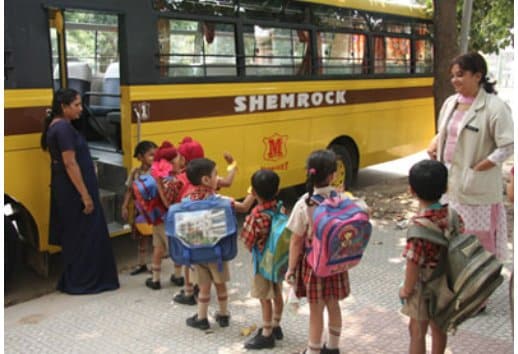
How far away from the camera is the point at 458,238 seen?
2779mm

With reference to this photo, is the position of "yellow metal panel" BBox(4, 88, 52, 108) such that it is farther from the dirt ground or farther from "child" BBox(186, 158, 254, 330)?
the dirt ground

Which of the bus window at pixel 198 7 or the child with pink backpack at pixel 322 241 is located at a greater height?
the bus window at pixel 198 7

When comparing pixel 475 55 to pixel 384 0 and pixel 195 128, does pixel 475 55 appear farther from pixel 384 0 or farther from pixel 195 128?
pixel 384 0

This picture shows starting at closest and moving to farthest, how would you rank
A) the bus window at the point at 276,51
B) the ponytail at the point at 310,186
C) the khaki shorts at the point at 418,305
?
the khaki shorts at the point at 418,305, the ponytail at the point at 310,186, the bus window at the point at 276,51

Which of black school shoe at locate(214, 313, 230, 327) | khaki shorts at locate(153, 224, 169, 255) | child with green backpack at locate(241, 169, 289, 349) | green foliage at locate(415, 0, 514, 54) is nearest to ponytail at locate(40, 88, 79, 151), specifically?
khaki shorts at locate(153, 224, 169, 255)

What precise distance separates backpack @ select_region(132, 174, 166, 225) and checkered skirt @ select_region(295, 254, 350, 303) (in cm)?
166

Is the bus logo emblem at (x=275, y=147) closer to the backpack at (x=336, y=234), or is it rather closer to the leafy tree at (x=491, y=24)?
the backpack at (x=336, y=234)

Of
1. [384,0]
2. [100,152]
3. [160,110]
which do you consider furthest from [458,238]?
[384,0]

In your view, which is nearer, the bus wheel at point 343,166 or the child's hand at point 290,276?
the child's hand at point 290,276

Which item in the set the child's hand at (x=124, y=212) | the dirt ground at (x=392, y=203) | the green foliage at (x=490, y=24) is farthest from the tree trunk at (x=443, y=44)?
the child's hand at (x=124, y=212)

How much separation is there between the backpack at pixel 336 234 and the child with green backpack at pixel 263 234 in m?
0.40

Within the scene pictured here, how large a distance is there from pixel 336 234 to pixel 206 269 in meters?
1.22

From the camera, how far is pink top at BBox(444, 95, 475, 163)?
373cm

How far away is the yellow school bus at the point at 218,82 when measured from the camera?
459 cm
